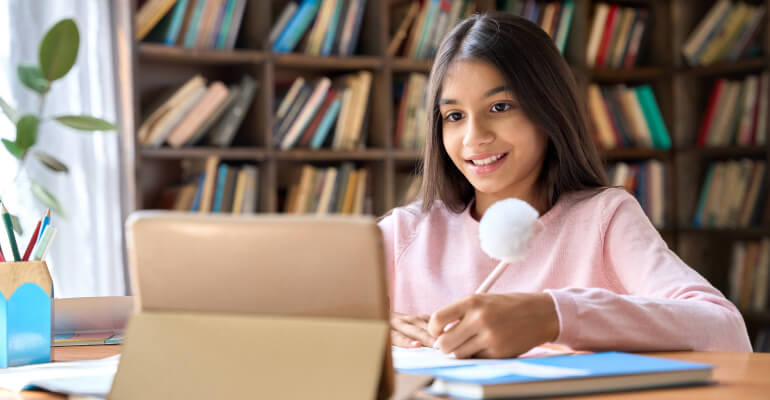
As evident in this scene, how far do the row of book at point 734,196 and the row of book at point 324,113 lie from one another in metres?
1.52

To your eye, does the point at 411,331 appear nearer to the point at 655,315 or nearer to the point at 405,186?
the point at 655,315

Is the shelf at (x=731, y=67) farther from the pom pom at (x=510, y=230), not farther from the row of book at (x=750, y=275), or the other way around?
the pom pom at (x=510, y=230)

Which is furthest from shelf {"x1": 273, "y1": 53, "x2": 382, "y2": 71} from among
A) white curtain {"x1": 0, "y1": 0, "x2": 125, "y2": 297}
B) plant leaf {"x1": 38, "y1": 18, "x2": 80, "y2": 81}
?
plant leaf {"x1": 38, "y1": 18, "x2": 80, "y2": 81}

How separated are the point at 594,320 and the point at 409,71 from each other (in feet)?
7.67

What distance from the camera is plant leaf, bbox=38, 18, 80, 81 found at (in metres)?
1.67

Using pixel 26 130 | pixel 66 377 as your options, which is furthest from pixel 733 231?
pixel 66 377

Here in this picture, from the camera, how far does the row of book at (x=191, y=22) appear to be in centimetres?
272

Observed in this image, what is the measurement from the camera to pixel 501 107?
1499 millimetres

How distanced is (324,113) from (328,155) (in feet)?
0.51

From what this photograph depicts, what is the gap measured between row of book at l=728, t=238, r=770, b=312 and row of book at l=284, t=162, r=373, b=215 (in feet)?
5.12

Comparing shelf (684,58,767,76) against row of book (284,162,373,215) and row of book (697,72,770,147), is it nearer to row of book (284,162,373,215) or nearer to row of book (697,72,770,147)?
row of book (697,72,770,147)

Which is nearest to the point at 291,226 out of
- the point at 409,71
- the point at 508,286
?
the point at 508,286

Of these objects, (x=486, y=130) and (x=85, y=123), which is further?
(x=85, y=123)

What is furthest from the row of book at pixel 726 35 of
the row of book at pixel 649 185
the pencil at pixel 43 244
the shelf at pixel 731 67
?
the pencil at pixel 43 244
